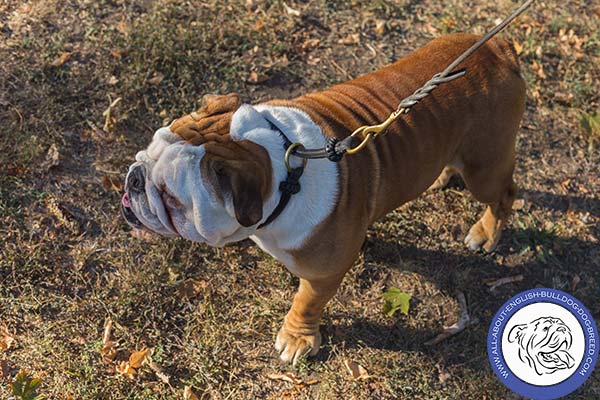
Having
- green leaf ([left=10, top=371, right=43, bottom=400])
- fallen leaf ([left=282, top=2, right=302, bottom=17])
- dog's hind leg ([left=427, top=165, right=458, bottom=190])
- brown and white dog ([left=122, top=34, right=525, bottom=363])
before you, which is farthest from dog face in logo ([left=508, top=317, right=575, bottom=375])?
fallen leaf ([left=282, top=2, right=302, bottom=17])

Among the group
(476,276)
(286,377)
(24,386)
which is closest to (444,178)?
(476,276)

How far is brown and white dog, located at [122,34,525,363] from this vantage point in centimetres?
264

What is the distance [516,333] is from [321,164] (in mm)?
2119

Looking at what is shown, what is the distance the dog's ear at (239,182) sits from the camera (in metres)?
2.52

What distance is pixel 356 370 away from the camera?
4.07 meters

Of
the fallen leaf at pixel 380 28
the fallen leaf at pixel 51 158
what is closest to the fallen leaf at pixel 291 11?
the fallen leaf at pixel 380 28

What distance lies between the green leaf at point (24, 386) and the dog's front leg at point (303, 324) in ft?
→ 4.90

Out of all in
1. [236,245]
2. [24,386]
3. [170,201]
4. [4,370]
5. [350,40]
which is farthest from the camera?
[350,40]

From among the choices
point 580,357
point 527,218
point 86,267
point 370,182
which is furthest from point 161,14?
point 580,357

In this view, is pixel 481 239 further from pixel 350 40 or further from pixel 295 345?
pixel 350 40

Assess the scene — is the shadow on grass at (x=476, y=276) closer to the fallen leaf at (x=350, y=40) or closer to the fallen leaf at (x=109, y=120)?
the fallen leaf at (x=350, y=40)

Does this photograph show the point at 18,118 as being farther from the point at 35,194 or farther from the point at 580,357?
the point at 580,357

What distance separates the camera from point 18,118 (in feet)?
15.5

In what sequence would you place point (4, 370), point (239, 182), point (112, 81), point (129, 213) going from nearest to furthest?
point (239, 182) < point (129, 213) < point (4, 370) < point (112, 81)
